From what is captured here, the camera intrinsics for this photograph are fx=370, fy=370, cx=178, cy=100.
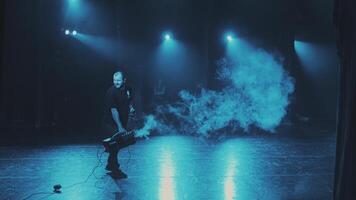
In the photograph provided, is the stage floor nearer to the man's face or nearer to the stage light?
the man's face

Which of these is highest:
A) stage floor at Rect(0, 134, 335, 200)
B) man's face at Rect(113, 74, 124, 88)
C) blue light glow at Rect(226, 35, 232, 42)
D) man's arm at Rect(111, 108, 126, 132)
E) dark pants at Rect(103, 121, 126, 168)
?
blue light glow at Rect(226, 35, 232, 42)

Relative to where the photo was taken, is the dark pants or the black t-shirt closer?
the black t-shirt

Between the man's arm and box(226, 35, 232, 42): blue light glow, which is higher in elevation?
box(226, 35, 232, 42): blue light glow

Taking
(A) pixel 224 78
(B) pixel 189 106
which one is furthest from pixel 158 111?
(A) pixel 224 78

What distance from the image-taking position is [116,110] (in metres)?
7.59

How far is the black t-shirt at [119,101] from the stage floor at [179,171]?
4.13 feet

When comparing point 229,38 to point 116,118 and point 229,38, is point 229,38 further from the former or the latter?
point 116,118

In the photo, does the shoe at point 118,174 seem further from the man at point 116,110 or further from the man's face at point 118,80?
the man's face at point 118,80

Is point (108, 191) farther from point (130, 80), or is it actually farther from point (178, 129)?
point (130, 80)

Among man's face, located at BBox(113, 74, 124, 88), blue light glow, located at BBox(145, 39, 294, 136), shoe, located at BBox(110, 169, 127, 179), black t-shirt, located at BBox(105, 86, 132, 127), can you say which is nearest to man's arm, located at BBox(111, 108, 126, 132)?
black t-shirt, located at BBox(105, 86, 132, 127)

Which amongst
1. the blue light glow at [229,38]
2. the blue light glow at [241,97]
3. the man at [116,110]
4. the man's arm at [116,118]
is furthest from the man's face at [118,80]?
the blue light glow at [229,38]

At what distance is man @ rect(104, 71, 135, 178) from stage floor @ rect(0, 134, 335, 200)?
0.36 m

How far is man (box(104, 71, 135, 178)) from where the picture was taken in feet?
24.9

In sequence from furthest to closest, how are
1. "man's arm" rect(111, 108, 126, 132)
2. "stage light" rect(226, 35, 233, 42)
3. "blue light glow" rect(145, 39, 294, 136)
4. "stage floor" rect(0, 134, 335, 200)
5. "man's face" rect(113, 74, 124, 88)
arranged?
"stage light" rect(226, 35, 233, 42) < "blue light glow" rect(145, 39, 294, 136) < "man's face" rect(113, 74, 124, 88) < "man's arm" rect(111, 108, 126, 132) < "stage floor" rect(0, 134, 335, 200)
